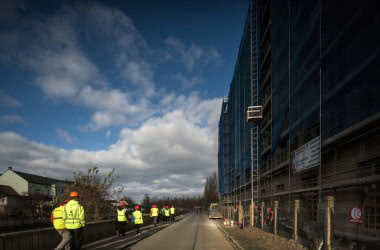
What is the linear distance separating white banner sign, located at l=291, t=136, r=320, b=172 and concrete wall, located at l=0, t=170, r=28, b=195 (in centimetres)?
7089

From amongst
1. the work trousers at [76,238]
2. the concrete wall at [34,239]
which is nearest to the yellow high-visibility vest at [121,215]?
the concrete wall at [34,239]

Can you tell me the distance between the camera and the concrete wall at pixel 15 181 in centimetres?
7100

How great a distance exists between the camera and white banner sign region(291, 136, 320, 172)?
12393 mm

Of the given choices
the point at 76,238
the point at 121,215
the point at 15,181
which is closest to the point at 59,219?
the point at 76,238

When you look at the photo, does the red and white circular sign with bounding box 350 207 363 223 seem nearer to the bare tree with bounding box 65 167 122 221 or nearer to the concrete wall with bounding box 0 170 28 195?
the bare tree with bounding box 65 167 122 221

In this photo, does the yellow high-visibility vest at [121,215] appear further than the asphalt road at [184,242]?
Yes

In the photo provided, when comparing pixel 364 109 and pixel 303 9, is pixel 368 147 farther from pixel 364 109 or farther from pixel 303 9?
pixel 303 9

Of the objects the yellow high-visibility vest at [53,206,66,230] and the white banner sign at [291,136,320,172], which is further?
the white banner sign at [291,136,320,172]

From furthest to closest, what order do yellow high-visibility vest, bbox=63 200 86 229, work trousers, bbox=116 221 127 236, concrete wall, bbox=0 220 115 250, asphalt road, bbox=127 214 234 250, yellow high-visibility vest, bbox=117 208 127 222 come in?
work trousers, bbox=116 221 127 236 < yellow high-visibility vest, bbox=117 208 127 222 < asphalt road, bbox=127 214 234 250 < yellow high-visibility vest, bbox=63 200 86 229 < concrete wall, bbox=0 220 115 250

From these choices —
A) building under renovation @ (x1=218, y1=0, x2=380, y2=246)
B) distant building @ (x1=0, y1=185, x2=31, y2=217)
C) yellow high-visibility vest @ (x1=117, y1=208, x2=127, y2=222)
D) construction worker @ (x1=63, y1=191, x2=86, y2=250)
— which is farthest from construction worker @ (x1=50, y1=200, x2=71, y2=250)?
distant building @ (x1=0, y1=185, x2=31, y2=217)

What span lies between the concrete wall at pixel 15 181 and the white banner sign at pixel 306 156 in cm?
7089

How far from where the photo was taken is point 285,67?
1795 centimetres

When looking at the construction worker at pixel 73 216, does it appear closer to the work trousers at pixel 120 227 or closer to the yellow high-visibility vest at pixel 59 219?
the yellow high-visibility vest at pixel 59 219

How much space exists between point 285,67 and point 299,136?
5.02m
